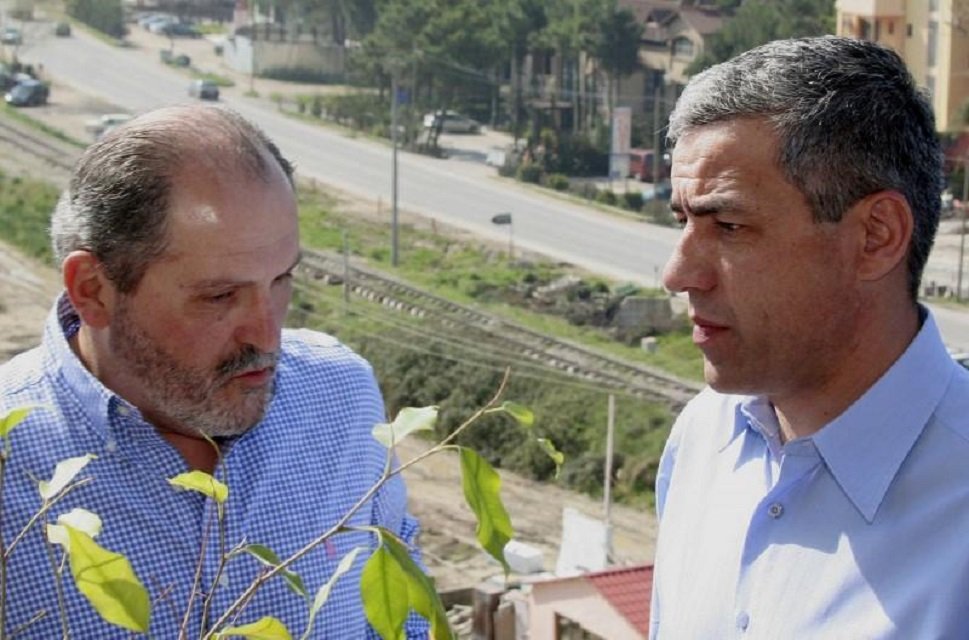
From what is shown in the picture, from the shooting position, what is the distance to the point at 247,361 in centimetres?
224

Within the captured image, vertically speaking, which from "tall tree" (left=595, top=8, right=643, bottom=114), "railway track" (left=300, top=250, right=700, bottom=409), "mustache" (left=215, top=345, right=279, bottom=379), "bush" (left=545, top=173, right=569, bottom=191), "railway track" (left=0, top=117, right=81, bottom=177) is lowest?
"railway track" (left=300, top=250, right=700, bottom=409)

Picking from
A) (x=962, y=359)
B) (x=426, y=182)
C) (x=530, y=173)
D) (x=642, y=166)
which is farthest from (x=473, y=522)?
(x=530, y=173)

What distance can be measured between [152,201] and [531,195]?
38.3 meters

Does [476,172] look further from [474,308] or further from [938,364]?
[938,364]

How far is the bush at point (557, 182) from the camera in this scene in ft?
135

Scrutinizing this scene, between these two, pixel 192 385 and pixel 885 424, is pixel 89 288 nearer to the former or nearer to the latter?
pixel 192 385

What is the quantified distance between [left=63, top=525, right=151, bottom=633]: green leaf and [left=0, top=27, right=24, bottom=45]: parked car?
53767 millimetres

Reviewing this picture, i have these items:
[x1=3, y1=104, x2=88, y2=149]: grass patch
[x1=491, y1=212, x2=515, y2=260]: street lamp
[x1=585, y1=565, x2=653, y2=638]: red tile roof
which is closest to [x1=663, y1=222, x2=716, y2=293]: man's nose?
[x1=585, y1=565, x2=653, y2=638]: red tile roof

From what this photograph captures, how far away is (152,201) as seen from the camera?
2.27 m

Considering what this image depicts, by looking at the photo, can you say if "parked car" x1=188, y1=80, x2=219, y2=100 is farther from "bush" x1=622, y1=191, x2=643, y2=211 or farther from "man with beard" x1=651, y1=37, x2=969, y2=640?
"man with beard" x1=651, y1=37, x2=969, y2=640

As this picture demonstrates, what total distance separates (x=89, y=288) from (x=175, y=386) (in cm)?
18

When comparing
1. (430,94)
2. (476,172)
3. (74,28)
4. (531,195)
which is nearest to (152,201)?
(531,195)

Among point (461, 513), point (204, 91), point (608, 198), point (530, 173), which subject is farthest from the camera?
point (204, 91)

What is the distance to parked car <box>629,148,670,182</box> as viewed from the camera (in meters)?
39.8
